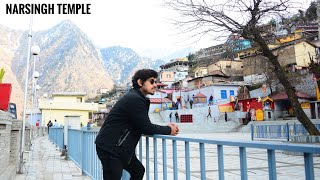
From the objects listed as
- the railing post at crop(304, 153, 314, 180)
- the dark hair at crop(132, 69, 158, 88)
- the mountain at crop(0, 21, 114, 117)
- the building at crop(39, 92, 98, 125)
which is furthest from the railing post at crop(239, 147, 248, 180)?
the mountain at crop(0, 21, 114, 117)

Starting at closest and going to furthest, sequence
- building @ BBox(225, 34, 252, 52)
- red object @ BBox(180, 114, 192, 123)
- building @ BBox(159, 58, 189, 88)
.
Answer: building @ BBox(225, 34, 252, 52) → red object @ BBox(180, 114, 192, 123) → building @ BBox(159, 58, 189, 88)

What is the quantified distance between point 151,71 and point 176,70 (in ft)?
258

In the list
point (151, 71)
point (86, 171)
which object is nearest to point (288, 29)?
point (86, 171)

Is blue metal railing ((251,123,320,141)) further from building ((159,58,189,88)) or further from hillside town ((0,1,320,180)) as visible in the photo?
building ((159,58,189,88))

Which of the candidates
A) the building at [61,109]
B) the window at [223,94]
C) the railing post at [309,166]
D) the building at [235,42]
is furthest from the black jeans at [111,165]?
the window at [223,94]

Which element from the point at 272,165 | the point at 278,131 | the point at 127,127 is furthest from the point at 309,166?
the point at 278,131

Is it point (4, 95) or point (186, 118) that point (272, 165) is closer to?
point (4, 95)

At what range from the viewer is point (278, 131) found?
15109 millimetres

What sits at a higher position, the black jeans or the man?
the man

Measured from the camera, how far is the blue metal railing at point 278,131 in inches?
551

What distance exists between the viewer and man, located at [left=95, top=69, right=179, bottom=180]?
112 inches

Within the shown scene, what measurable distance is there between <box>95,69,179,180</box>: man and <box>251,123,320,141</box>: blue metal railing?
12368 millimetres

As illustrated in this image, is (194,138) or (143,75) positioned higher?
(143,75)

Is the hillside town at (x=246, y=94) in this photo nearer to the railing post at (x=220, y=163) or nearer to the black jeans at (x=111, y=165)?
the black jeans at (x=111, y=165)
